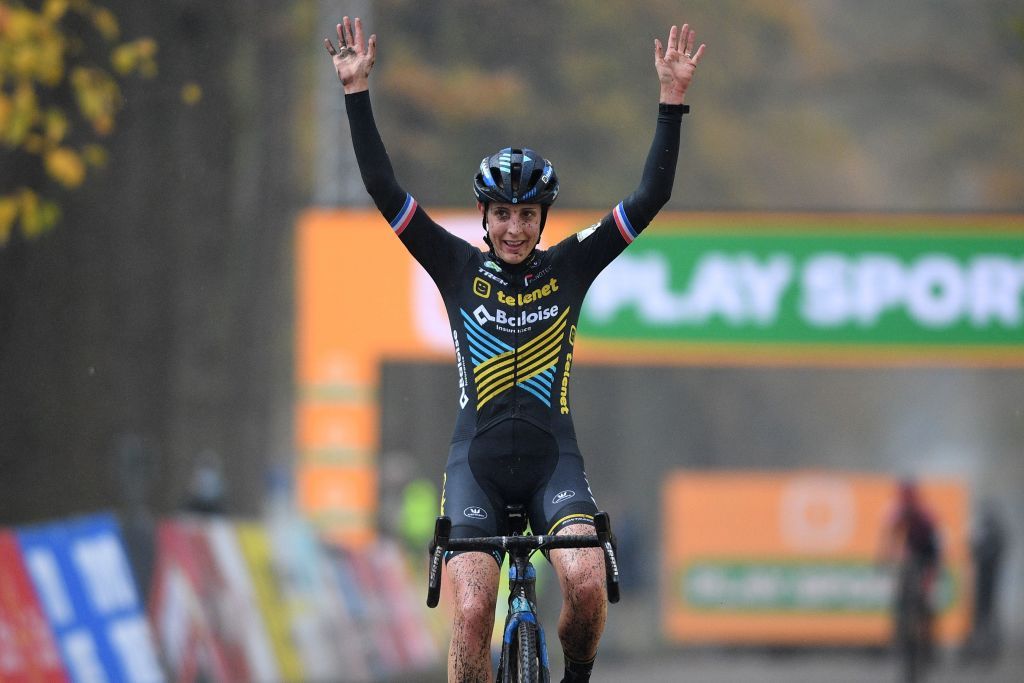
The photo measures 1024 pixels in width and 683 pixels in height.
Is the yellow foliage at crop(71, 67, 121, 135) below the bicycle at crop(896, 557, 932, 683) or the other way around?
the other way around

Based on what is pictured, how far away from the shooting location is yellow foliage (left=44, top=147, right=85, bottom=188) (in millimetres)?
12836

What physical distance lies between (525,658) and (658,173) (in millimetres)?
1965

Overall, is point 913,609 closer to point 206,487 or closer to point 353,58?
point 206,487

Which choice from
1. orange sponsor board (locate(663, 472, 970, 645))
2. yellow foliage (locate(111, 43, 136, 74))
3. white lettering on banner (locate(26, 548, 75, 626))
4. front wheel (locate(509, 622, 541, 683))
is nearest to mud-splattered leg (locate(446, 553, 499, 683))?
front wheel (locate(509, 622, 541, 683))

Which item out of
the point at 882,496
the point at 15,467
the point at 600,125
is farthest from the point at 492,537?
the point at 600,125

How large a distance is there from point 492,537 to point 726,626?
77.8 ft

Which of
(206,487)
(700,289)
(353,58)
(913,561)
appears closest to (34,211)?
(206,487)

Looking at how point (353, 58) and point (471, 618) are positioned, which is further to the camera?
point (353, 58)

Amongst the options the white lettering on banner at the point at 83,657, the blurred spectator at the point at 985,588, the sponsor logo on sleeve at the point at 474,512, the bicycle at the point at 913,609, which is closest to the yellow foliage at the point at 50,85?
the white lettering on banner at the point at 83,657

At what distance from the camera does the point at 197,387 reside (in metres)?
17.8

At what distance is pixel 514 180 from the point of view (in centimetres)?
745

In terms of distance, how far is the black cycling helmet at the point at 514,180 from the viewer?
7445 millimetres

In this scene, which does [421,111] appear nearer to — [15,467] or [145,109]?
[145,109]

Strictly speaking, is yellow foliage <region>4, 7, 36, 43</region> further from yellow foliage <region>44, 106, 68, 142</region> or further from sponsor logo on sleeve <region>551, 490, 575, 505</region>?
sponsor logo on sleeve <region>551, 490, 575, 505</region>
